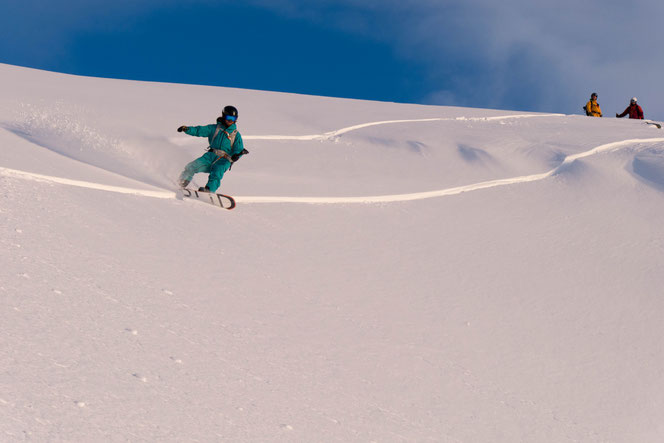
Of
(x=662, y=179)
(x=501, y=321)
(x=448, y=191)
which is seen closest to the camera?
(x=501, y=321)

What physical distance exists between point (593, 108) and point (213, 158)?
1379 centimetres

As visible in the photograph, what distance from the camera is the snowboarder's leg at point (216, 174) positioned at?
7156 mm

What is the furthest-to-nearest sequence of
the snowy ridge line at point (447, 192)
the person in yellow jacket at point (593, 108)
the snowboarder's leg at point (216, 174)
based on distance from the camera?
the person in yellow jacket at point (593, 108) < the snowy ridge line at point (447, 192) < the snowboarder's leg at point (216, 174)

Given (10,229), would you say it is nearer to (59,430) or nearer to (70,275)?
(70,275)

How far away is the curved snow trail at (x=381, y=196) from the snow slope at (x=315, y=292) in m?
0.03

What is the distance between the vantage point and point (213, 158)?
743 centimetres

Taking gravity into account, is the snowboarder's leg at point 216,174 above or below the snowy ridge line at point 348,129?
below

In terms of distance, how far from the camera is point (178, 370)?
3559mm

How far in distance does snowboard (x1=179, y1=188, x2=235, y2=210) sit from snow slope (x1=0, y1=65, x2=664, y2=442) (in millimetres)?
176

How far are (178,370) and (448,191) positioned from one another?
600 centimetres

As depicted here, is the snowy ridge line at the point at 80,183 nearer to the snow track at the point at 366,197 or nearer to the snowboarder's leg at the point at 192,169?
the snow track at the point at 366,197

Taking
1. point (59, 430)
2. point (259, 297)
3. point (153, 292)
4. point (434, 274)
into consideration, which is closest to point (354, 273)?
point (434, 274)

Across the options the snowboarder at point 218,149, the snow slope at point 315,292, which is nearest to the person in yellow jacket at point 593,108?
the snow slope at point 315,292

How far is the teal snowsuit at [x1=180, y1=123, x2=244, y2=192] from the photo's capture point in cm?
728
